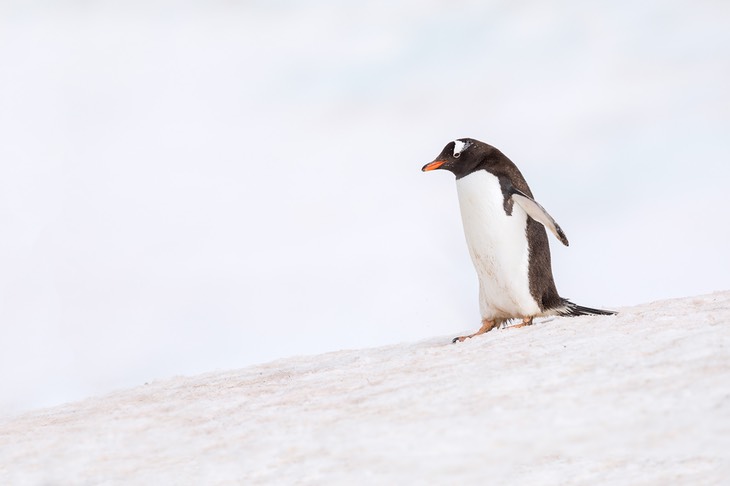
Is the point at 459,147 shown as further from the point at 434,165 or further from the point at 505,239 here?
the point at 505,239

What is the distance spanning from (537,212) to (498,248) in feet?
1.30

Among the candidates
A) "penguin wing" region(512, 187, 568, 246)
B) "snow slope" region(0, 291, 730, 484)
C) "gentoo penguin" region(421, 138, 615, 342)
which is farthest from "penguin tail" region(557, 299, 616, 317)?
"snow slope" region(0, 291, 730, 484)

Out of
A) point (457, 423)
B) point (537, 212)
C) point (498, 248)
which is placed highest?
point (537, 212)

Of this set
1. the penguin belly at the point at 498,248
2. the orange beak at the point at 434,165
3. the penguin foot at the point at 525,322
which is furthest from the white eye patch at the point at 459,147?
the penguin foot at the point at 525,322

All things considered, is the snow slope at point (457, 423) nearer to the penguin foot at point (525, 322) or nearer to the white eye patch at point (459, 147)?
the penguin foot at point (525, 322)

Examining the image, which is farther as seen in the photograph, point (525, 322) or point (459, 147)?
point (459, 147)

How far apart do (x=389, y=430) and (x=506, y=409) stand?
0.55 meters

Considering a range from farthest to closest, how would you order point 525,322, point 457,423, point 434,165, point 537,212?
1. point 434,165
2. point 537,212
3. point 525,322
4. point 457,423

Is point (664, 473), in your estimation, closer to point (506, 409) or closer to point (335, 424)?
point (506, 409)

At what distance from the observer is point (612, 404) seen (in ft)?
14.3

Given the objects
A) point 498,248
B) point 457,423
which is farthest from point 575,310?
point 457,423

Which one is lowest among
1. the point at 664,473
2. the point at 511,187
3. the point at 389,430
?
the point at 664,473

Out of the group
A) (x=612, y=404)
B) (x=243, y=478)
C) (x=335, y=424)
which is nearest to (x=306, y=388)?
(x=335, y=424)

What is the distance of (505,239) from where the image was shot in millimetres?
7281
